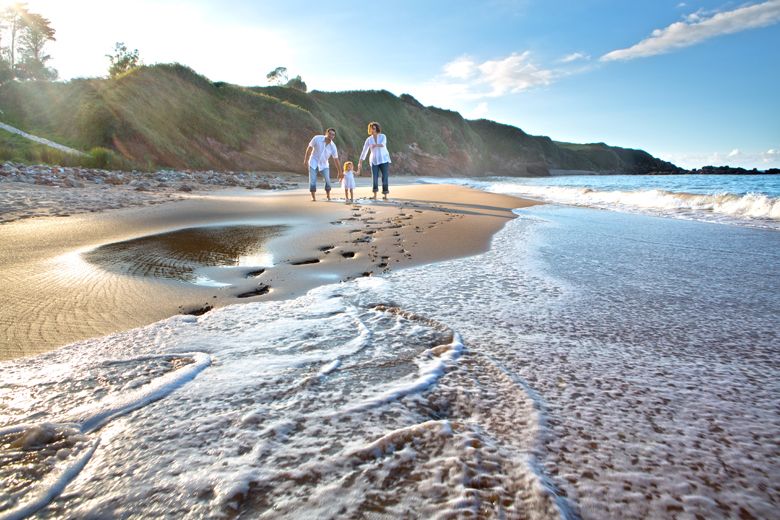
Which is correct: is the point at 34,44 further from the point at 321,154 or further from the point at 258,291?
the point at 258,291

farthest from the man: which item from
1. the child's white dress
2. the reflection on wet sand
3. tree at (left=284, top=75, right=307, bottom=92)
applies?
tree at (left=284, top=75, right=307, bottom=92)

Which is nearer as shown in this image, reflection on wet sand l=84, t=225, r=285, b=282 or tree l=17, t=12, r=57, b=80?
reflection on wet sand l=84, t=225, r=285, b=282

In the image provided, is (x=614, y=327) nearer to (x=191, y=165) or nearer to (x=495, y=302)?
(x=495, y=302)

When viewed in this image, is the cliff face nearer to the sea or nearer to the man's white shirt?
the man's white shirt

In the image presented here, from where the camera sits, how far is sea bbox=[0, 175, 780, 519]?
0.79 metres

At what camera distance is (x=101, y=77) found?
864 inches

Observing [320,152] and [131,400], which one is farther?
[320,152]

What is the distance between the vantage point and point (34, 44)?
143 ft

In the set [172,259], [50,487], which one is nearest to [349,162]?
[172,259]

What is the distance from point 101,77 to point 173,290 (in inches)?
1049

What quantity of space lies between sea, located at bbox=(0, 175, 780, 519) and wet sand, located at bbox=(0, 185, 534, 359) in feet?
1.05

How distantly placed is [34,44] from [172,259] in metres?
60.3

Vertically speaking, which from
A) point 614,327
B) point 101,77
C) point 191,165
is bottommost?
point 614,327

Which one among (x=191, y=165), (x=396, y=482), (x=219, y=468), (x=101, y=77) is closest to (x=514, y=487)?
(x=396, y=482)
